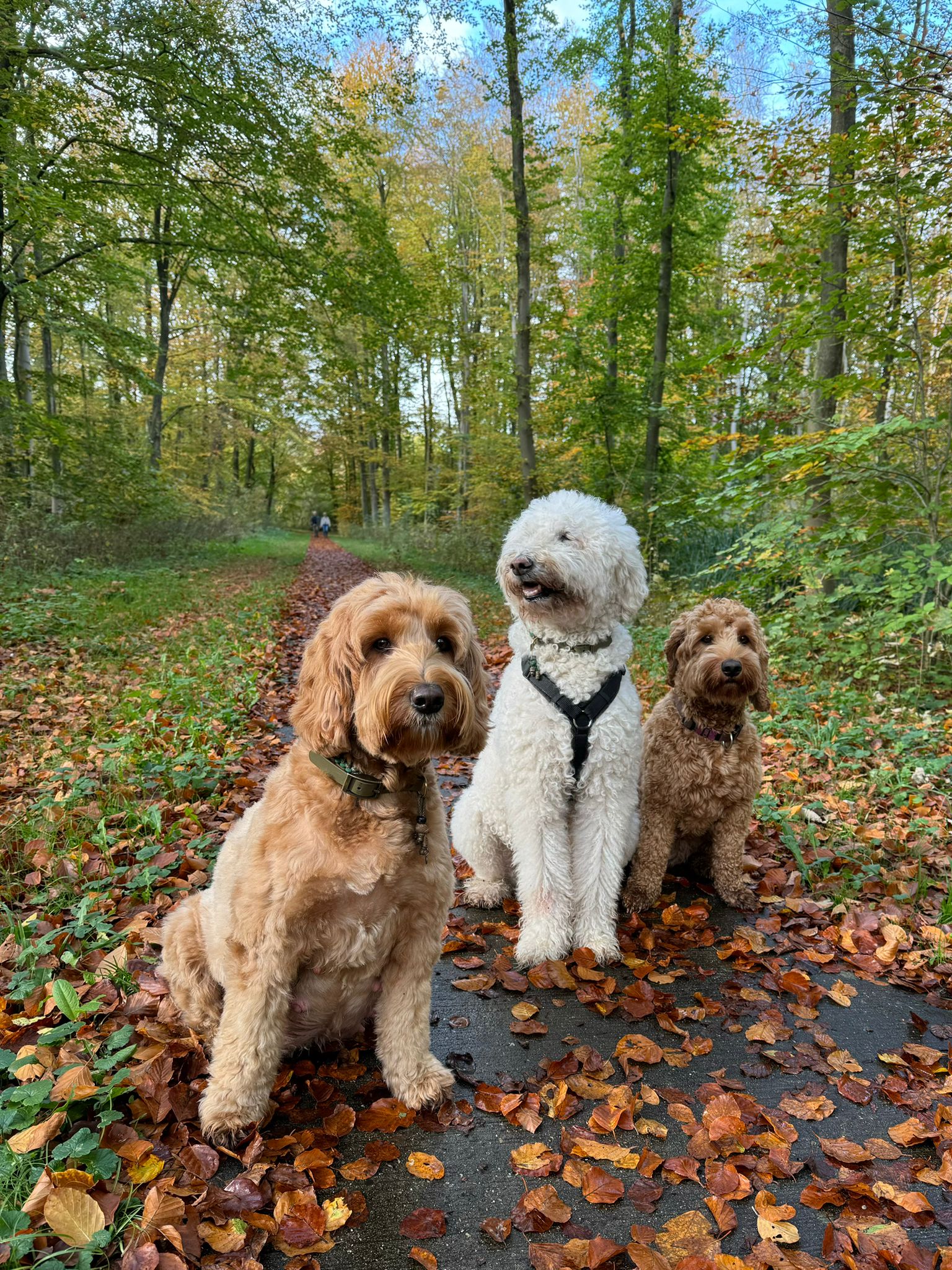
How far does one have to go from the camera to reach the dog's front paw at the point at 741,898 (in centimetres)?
372

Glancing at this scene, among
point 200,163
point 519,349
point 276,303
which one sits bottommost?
point 519,349

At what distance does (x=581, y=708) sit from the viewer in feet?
10.6

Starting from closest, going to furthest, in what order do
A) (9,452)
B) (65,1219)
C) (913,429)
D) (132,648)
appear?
(65,1219) → (913,429) → (132,648) → (9,452)

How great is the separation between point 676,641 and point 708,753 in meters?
0.66

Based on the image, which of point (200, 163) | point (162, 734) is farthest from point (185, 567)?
point (162, 734)

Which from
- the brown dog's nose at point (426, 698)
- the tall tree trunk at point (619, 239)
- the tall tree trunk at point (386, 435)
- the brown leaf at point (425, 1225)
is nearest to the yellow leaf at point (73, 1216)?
the brown leaf at point (425, 1225)

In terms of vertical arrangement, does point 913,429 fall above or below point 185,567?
above

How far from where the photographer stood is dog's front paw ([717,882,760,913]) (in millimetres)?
3723

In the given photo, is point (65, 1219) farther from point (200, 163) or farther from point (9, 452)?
point (200, 163)

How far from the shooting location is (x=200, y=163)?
1115cm

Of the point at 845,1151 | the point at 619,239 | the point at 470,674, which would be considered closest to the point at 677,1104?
the point at 845,1151

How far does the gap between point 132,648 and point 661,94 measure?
11.4 m

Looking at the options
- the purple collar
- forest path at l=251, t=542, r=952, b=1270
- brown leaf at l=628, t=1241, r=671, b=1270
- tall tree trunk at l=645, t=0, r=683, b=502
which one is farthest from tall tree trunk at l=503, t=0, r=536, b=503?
brown leaf at l=628, t=1241, r=671, b=1270

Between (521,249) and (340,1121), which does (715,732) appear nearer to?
(340,1121)
